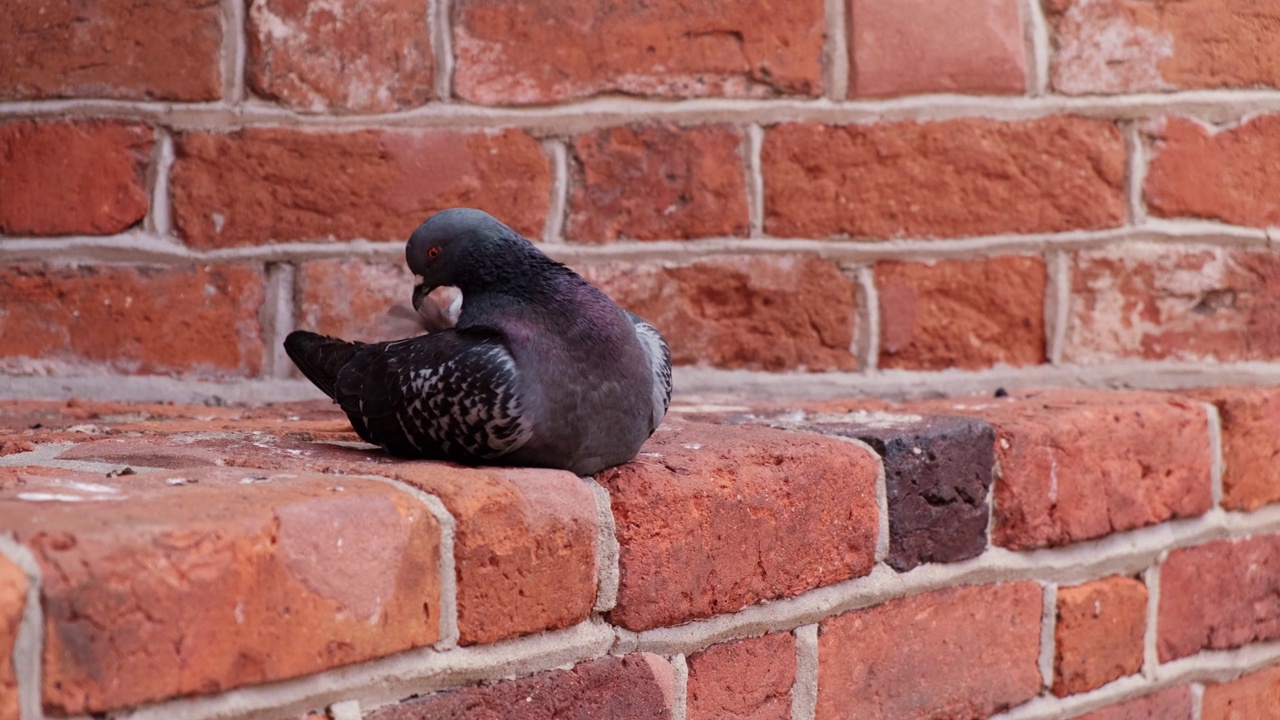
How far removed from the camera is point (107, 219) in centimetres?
184

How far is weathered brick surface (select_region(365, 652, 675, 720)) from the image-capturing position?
113 centimetres

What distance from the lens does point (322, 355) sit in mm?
1481

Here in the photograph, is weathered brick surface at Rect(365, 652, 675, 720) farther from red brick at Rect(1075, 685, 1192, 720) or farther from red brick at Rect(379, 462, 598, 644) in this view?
red brick at Rect(1075, 685, 1192, 720)

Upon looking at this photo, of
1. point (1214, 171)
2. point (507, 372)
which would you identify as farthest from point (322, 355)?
point (1214, 171)

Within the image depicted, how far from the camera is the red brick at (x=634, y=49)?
1876 millimetres

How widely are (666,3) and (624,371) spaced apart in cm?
80

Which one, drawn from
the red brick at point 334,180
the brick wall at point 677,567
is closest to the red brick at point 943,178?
the brick wall at point 677,567

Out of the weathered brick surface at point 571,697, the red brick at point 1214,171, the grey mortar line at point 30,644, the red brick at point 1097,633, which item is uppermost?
the red brick at point 1214,171

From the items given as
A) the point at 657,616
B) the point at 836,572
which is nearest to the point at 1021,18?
the point at 836,572

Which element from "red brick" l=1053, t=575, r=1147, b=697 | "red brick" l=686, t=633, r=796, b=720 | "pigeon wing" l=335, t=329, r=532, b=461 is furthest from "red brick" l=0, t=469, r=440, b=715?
"red brick" l=1053, t=575, r=1147, b=697

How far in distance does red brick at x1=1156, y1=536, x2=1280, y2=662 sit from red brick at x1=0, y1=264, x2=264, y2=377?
135cm

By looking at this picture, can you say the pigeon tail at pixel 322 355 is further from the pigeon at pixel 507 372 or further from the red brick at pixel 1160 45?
the red brick at pixel 1160 45

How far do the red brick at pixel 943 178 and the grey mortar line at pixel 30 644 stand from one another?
1.27m

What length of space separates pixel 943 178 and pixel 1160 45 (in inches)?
16.0
